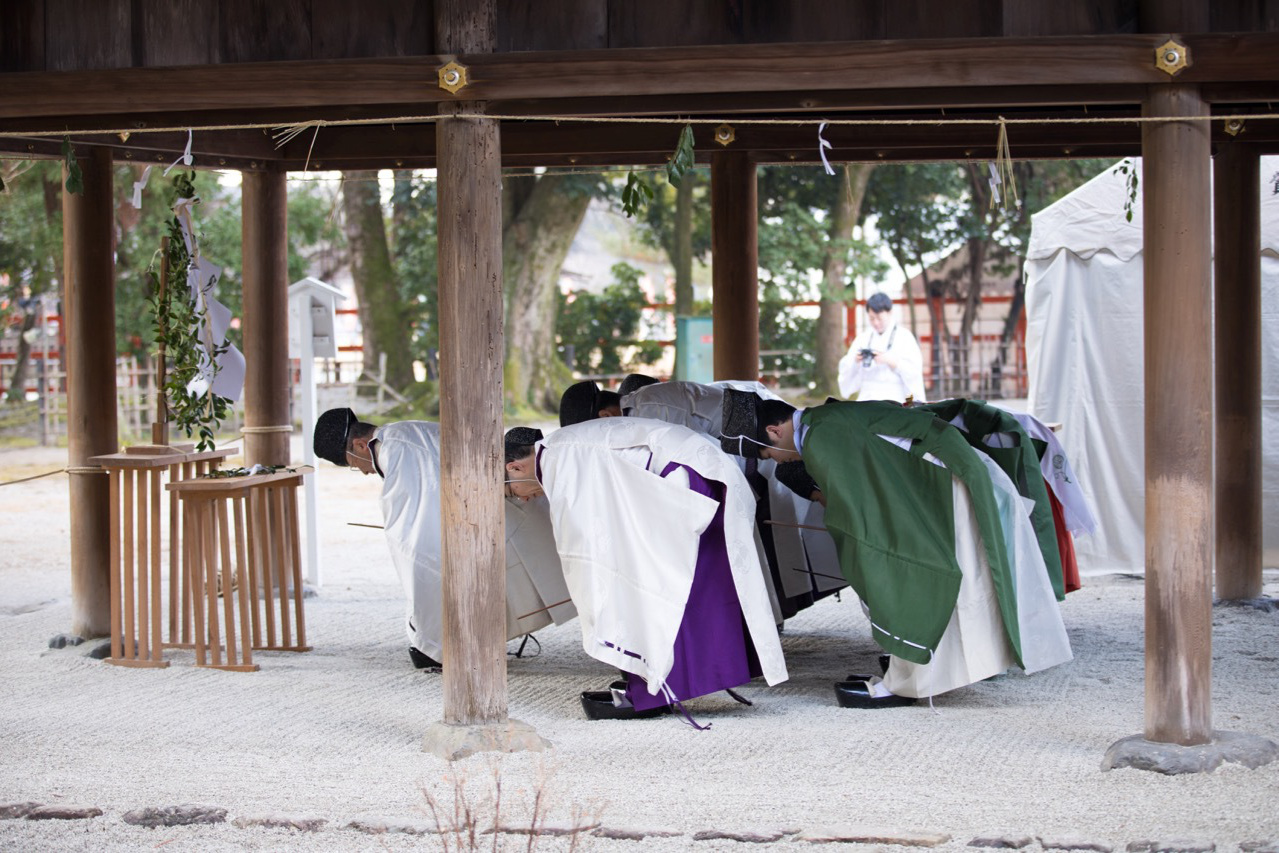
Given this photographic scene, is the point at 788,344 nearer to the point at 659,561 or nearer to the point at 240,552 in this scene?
the point at 240,552

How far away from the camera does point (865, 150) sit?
6.55 meters

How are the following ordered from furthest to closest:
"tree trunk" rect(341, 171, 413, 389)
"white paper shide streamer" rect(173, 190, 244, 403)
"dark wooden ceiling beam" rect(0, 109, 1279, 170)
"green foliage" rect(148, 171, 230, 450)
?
"tree trunk" rect(341, 171, 413, 389)
"dark wooden ceiling beam" rect(0, 109, 1279, 170)
"white paper shide streamer" rect(173, 190, 244, 403)
"green foliage" rect(148, 171, 230, 450)

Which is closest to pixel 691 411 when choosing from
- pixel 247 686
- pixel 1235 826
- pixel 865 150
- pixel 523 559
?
pixel 523 559

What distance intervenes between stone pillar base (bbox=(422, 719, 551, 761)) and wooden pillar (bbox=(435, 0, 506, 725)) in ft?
0.13

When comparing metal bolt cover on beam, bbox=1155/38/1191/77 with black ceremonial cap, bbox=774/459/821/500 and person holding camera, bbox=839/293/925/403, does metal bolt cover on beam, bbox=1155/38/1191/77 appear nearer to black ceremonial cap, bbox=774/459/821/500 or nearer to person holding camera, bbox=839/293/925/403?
black ceremonial cap, bbox=774/459/821/500

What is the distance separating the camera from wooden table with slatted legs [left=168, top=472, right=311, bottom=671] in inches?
215

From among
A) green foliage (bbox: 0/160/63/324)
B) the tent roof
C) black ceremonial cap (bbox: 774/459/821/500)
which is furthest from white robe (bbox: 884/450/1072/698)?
green foliage (bbox: 0/160/63/324)

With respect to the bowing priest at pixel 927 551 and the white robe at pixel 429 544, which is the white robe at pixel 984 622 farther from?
the white robe at pixel 429 544

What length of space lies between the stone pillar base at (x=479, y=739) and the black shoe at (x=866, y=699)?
117cm

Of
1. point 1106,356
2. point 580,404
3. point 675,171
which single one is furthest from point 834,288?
point 675,171

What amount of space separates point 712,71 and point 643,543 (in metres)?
1.56

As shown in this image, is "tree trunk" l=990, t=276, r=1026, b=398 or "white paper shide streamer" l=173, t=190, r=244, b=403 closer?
"white paper shide streamer" l=173, t=190, r=244, b=403

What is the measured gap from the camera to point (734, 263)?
22.6ft

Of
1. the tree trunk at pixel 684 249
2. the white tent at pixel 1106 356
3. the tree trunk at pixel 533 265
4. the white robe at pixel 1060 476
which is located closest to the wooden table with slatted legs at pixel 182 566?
the white robe at pixel 1060 476
